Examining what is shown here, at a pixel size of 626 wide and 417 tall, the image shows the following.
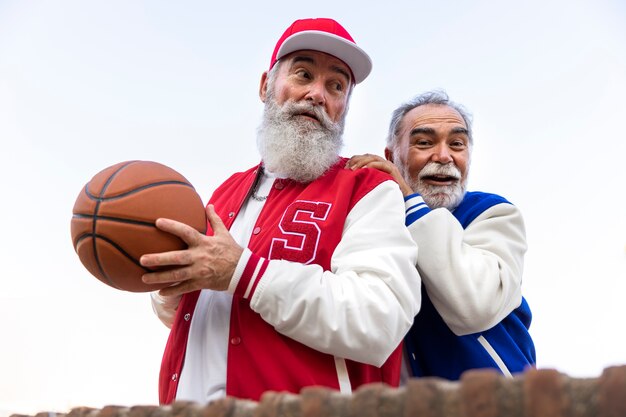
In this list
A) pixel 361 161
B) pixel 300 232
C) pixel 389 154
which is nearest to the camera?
pixel 300 232

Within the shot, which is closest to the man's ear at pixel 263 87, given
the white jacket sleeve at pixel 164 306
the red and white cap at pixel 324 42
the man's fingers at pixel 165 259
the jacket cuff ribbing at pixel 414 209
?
the red and white cap at pixel 324 42

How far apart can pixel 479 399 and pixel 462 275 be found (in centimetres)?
170

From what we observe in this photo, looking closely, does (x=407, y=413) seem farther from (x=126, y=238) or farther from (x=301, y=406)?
(x=126, y=238)

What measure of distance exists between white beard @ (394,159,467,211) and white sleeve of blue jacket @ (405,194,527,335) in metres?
0.51

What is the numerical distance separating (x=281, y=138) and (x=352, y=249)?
0.85 meters

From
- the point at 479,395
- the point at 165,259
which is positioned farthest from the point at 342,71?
the point at 479,395

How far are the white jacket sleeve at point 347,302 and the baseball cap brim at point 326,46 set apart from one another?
1.19 meters

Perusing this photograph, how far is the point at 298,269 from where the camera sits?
252cm

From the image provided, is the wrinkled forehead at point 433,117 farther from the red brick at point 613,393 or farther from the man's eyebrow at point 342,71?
the red brick at point 613,393

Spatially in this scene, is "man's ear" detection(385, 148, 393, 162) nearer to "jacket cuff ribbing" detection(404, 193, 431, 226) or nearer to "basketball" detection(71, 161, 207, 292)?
"jacket cuff ribbing" detection(404, 193, 431, 226)

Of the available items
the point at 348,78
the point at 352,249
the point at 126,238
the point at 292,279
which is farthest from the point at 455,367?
the point at 126,238

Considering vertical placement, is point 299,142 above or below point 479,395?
above

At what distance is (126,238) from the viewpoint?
2408mm

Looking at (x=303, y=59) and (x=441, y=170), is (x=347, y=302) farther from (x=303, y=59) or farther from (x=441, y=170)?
(x=441, y=170)
